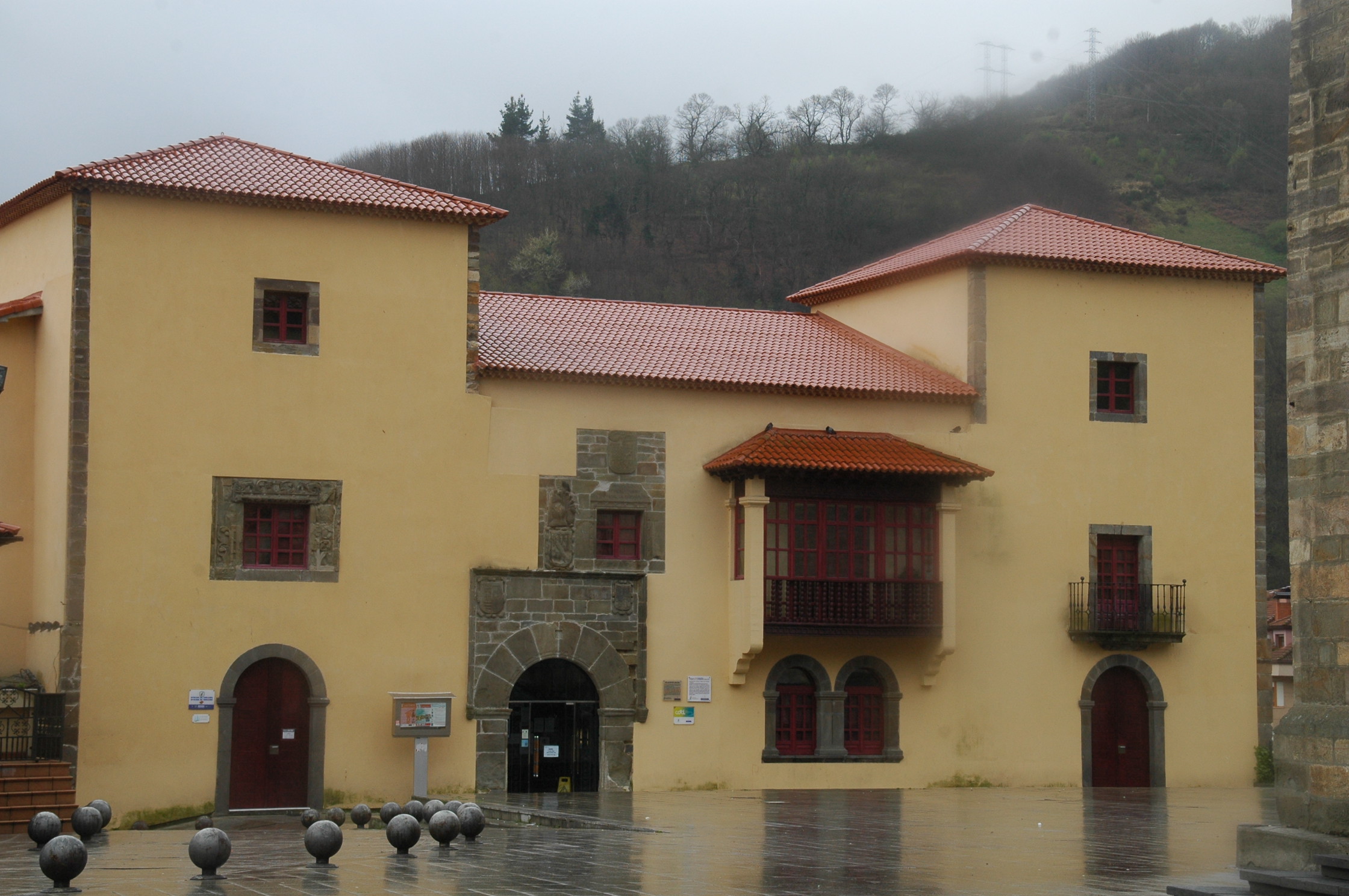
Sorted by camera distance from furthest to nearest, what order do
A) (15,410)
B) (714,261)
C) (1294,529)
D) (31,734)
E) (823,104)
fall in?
1. (823,104)
2. (714,261)
3. (15,410)
4. (31,734)
5. (1294,529)

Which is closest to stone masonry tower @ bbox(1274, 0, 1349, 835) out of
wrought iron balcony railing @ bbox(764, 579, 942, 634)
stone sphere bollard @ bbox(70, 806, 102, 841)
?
stone sphere bollard @ bbox(70, 806, 102, 841)

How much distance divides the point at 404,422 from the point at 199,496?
3.17 meters

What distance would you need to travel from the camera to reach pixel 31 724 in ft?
75.0

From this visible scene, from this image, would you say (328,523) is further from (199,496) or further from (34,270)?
(34,270)

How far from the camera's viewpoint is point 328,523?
24.3 meters

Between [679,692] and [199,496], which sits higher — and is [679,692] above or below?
below

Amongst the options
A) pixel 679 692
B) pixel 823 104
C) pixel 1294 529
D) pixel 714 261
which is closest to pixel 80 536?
pixel 679 692

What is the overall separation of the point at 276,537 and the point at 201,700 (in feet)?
8.36

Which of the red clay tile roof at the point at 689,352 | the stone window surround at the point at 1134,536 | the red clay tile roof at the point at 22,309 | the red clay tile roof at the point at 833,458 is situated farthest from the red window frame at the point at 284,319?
the stone window surround at the point at 1134,536

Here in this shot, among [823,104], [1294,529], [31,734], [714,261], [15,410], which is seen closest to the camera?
[1294,529]

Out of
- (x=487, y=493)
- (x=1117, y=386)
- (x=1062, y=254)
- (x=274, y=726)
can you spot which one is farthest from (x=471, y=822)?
(x=1117, y=386)

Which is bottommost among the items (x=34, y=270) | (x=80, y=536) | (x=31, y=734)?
(x=31, y=734)

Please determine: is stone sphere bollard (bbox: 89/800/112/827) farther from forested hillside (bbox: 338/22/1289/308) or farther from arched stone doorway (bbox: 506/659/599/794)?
forested hillside (bbox: 338/22/1289/308)

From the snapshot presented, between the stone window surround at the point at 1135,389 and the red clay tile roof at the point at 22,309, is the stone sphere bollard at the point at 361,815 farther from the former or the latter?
the stone window surround at the point at 1135,389
